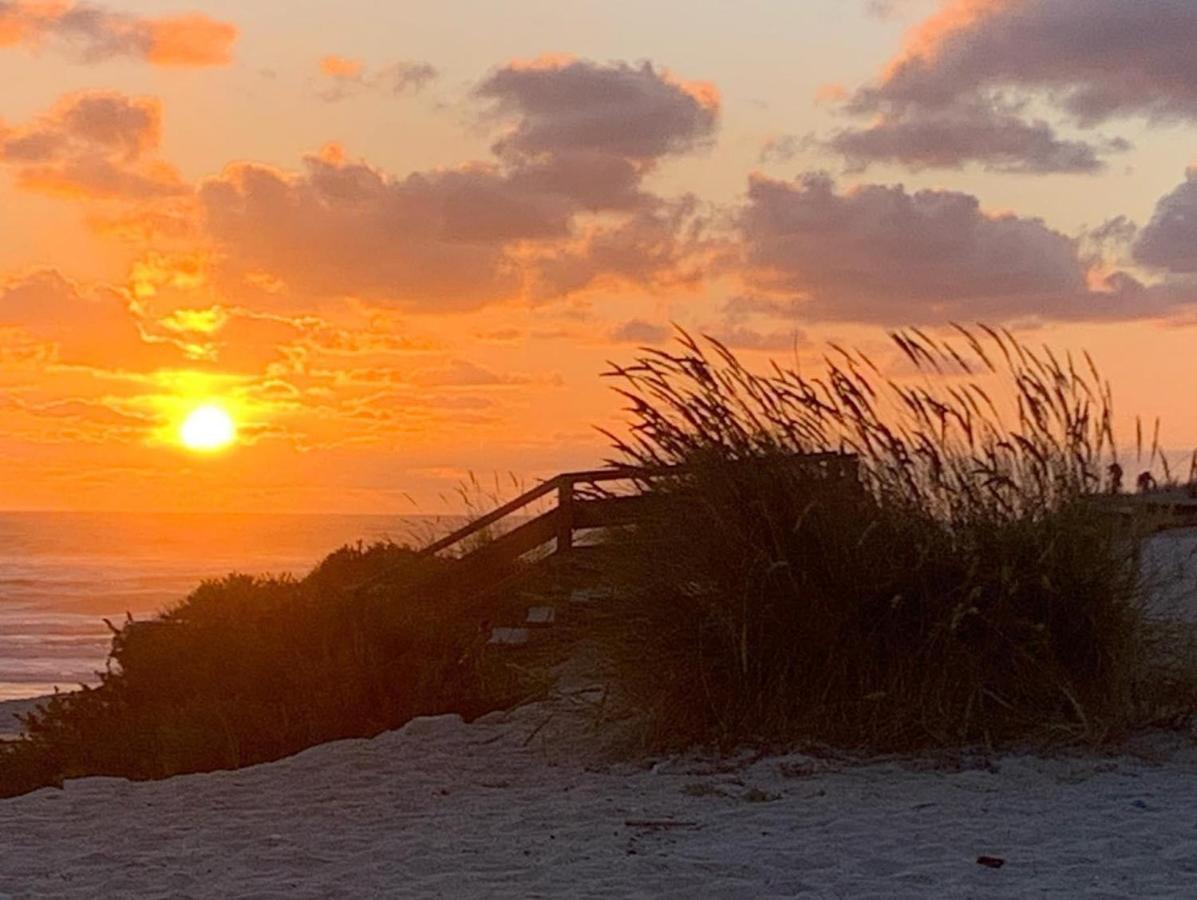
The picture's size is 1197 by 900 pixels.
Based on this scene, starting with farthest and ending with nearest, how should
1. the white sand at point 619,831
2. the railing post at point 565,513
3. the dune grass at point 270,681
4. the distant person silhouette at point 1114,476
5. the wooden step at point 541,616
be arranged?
the dune grass at point 270,681 < the railing post at point 565,513 < the wooden step at point 541,616 < the distant person silhouette at point 1114,476 < the white sand at point 619,831

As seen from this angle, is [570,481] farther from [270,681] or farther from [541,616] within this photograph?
[270,681]

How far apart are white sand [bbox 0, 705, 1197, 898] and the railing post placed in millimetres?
2208

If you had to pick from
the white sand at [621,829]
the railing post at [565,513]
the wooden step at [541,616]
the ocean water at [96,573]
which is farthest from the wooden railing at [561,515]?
the ocean water at [96,573]

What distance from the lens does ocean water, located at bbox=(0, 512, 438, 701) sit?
3669 centimetres

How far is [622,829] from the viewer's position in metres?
7.59

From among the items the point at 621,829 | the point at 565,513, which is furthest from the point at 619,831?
the point at 565,513

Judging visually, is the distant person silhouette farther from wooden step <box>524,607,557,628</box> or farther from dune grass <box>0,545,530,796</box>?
dune grass <box>0,545,530,796</box>

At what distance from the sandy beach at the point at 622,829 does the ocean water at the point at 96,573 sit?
664cm

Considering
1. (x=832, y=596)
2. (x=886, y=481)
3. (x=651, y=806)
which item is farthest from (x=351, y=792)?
(x=886, y=481)

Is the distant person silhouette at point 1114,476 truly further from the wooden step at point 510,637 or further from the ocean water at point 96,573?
the ocean water at point 96,573

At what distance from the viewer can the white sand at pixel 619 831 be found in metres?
6.58

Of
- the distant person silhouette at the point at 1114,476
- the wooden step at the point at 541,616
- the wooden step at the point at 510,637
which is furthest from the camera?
the wooden step at the point at 510,637

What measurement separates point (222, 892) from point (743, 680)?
3.48 meters

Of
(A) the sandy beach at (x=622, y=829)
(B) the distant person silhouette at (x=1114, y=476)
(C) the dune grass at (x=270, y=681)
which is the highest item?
(B) the distant person silhouette at (x=1114, y=476)
